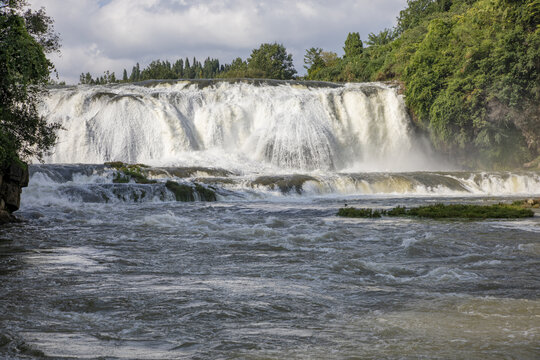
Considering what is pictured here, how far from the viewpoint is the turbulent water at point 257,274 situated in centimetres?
405

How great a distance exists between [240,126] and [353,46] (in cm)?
3263

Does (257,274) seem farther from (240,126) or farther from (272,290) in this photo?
(240,126)

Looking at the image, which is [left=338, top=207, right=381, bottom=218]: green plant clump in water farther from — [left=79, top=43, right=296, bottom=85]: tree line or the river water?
[left=79, top=43, right=296, bottom=85]: tree line

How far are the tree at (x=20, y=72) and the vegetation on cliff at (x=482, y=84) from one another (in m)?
24.8

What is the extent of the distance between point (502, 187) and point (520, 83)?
343 inches

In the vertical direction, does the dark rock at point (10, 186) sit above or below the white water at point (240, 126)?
below

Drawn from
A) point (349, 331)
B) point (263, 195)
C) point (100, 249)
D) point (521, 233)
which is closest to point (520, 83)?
point (263, 195)

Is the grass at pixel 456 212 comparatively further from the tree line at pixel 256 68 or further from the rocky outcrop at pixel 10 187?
the tree line at pixel 256 68

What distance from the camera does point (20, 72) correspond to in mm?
10477

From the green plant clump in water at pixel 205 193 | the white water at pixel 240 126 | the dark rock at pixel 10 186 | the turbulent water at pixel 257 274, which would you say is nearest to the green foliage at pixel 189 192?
the green plant clump in water at pixel 205 193

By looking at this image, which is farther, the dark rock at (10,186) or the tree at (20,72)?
the dark rock at (10,186)

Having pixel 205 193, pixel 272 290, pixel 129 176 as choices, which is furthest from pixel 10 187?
pixel 129 176

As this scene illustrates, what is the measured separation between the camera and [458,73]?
3192 centimetres

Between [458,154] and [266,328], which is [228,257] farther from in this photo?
[458,154]
